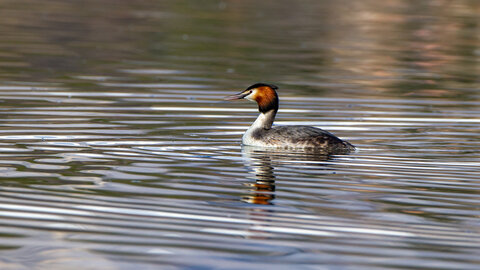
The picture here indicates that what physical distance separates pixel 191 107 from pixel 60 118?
8.68 ft

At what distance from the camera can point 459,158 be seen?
12.7 m

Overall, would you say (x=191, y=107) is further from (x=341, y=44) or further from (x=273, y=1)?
(x=273, y=1)

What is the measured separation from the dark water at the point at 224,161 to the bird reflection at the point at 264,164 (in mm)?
39

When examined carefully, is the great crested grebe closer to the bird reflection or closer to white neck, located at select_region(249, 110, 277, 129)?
white neck, located at select_region(249, 110, 277, 129)

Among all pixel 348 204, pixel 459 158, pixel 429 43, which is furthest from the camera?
pixel 429 43

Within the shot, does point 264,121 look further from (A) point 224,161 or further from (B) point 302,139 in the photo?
(A) point 224,161

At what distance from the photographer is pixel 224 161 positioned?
40.4 ft

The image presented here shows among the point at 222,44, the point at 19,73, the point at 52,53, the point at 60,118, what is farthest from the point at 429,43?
the point at 60,118

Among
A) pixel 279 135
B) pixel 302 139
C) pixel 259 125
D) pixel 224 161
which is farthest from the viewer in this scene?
pixel 259 125

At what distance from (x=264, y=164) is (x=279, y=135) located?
52.4 inches

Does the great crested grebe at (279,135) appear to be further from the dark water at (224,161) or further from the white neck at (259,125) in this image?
the dark water at (224,161)

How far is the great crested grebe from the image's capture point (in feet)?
43.5

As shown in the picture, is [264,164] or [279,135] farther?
[279,135]

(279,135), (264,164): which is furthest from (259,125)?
(264,164)
